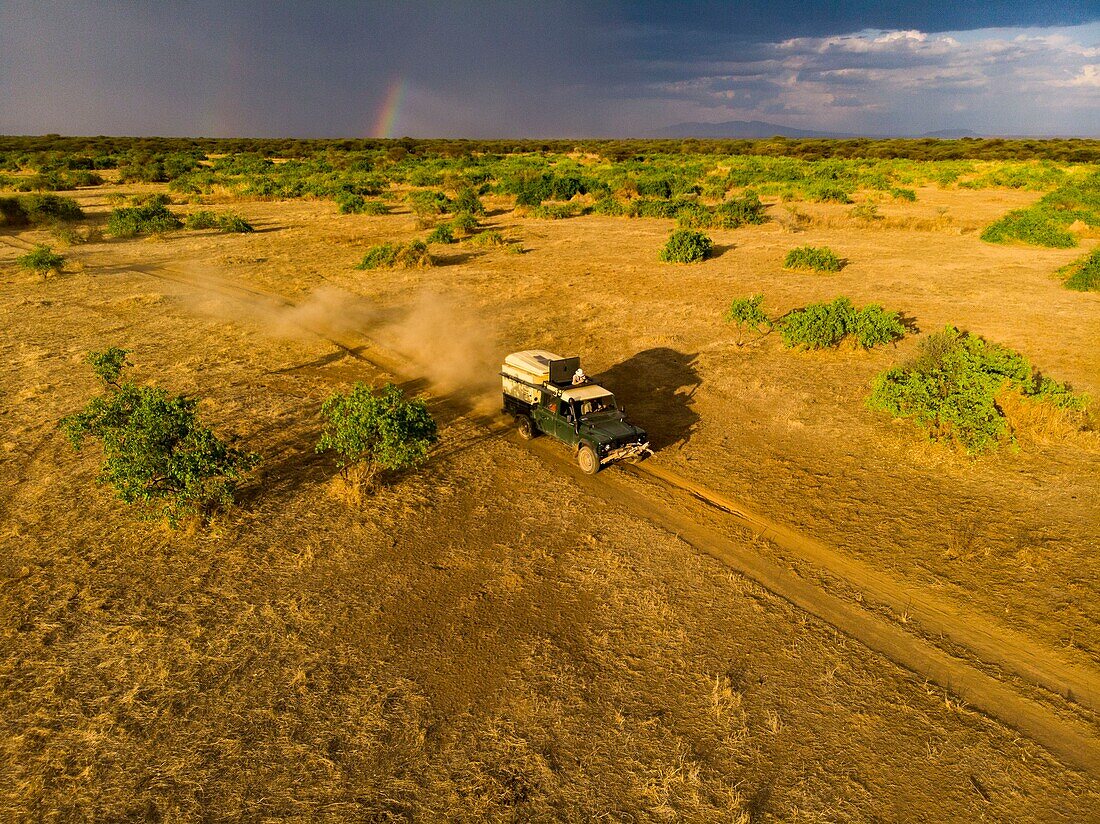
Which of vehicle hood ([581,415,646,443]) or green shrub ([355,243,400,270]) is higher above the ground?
green shrub ([355,243,400,270])

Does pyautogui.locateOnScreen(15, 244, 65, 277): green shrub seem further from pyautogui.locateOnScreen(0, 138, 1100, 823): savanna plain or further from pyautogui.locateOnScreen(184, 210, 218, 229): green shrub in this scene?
pyautogui.locateOnScreen(184, 210, 218, 229): green shrub

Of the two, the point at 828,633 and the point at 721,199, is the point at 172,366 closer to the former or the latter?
the point at 828,633

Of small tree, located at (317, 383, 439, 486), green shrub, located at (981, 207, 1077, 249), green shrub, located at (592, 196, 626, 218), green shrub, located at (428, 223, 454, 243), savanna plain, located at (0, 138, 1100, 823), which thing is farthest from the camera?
green shrub, located at (592, 196, 626, 218)

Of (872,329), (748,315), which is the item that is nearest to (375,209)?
(748,315)

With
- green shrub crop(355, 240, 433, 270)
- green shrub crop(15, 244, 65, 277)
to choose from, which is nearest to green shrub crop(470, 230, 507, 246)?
green shrub crop(355, 240, 433, 270)

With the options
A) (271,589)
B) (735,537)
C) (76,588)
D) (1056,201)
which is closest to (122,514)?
(76,588)
